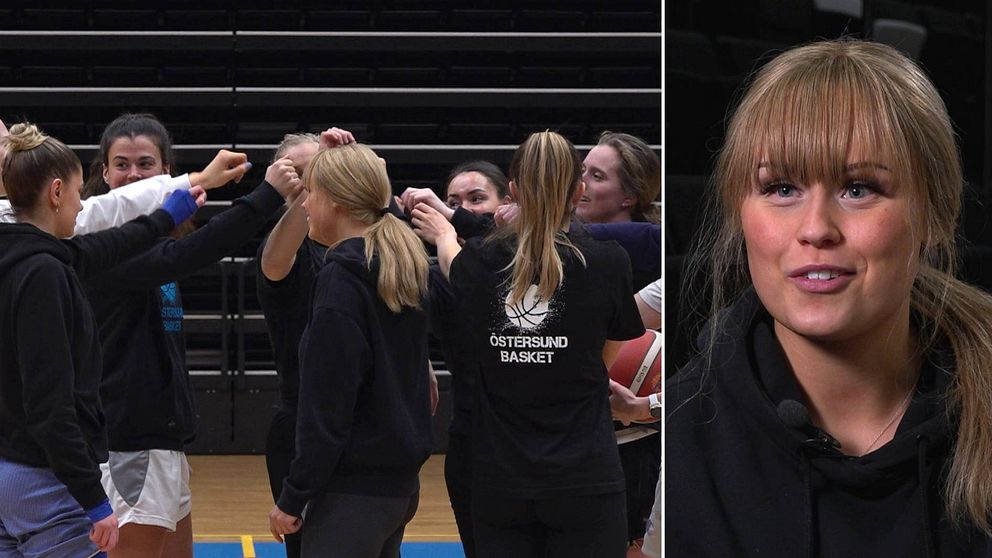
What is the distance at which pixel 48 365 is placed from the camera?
2596 millimetres

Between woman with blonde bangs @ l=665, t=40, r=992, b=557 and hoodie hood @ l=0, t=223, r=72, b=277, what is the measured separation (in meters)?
2.16

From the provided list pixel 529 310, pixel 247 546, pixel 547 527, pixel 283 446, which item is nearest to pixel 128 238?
pixel 283 446

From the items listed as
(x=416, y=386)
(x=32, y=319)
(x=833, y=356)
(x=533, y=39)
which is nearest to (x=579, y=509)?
(x=416, y=386)

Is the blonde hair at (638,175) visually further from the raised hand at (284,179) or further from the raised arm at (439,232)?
the raised hand at (284,179)

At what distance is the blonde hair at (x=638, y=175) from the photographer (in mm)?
3293

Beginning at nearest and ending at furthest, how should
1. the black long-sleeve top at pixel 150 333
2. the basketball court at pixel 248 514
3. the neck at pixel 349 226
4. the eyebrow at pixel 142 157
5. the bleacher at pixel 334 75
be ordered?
the neck at pixel 349 226 < the black long-sleeve top at pixel 150 333 < the eyebrow at pixel 142 157 < the basketball court at pixel 248 514 < the bleacher at pixel 334 75

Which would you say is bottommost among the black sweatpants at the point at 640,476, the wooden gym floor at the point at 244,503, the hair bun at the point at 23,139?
the wooden gym floor at the point at 244,503

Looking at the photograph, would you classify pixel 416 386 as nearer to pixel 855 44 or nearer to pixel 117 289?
pixel 117 289

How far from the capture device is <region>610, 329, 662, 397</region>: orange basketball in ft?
10.9

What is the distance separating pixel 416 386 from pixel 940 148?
2.18 m

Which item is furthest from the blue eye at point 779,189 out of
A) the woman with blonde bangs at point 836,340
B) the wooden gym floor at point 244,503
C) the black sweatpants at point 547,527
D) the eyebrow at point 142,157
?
the wooden gym floor at point 244,503

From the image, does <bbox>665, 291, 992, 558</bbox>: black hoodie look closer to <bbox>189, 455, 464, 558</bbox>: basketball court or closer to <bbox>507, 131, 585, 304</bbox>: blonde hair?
<bbox>507, 131, 585, 304</bbox>: blonde hair

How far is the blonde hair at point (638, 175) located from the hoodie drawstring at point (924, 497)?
2.50 m

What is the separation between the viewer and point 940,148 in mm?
743
